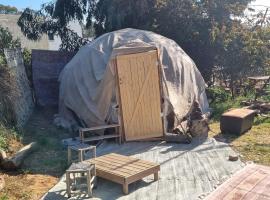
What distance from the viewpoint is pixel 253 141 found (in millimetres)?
9477

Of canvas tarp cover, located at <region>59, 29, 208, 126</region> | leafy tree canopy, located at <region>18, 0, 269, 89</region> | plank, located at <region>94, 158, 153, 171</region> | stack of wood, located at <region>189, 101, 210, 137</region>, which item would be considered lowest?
plank, located at <region>94, 158, 153, 171</region>

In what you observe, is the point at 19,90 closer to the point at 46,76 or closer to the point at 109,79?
the point at 46,76

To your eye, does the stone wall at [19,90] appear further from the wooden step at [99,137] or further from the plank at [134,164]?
the plank at [134,164]

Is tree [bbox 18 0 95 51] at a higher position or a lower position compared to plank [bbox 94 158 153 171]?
higher

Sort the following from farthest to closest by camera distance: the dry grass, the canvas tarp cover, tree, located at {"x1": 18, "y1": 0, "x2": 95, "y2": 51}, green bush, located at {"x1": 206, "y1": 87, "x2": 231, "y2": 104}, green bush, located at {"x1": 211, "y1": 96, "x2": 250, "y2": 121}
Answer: tree, located at {"x1": 18, "y1": 0, "x2": 95, "y2": 51}
green bush, located at {"x1": 206, "y1": 87, "x2": 231, "y2": 104}
green bush, located at {"x1": 211, "y1": 96, "x2": 250, "y2": 121}
the canvas tarp cover
the dry grass

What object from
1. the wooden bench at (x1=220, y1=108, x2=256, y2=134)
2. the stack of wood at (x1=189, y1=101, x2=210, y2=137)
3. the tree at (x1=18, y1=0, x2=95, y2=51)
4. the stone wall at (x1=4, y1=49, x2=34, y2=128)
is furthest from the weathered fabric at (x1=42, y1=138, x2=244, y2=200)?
the tree at (x1=18, y1=0, x2=95, y2=51)

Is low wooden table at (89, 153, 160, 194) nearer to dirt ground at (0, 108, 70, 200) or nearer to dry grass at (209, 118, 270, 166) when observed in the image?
dirt ground at (0, 108, 70, 200)

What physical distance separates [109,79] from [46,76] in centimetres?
452

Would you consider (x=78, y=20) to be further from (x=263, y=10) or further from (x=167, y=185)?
(x=167, y=185)

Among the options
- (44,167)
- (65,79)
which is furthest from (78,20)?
(44,167)

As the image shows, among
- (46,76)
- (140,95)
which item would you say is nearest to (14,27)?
(46,76)

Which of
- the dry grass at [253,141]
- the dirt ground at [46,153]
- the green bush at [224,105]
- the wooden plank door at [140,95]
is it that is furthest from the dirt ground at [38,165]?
the green bush at [224,105]

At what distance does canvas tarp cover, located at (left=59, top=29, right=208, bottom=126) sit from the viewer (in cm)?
1017

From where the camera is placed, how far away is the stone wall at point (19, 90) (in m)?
10.3
